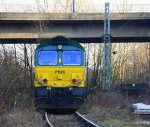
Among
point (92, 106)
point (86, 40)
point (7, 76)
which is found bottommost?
point (92, 106)

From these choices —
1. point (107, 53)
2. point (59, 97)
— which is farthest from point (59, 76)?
point (107, 53)

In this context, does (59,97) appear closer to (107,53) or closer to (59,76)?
(59,76)

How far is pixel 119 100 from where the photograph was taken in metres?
28.8

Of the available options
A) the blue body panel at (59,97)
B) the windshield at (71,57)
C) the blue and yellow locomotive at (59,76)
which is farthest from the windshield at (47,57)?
the blue body panel at (59,97)

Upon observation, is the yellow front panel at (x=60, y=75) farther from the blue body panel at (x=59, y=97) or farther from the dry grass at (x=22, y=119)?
the dry grass at (x=22, y=119)

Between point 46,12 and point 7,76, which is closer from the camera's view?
point 7,76

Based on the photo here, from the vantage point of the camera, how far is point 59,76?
1925 cm

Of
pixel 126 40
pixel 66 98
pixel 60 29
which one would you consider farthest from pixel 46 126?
pixel 126 40

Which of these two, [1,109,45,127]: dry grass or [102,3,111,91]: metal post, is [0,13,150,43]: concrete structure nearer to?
[102,3,111,91]: metal post

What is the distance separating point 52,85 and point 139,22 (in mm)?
19169

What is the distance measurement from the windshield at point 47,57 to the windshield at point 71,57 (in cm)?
40

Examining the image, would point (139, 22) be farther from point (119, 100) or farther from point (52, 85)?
point (52, 85)

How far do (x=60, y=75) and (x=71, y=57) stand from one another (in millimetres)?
973

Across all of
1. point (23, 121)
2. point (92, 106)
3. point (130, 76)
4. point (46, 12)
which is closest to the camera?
point (23, 121)
